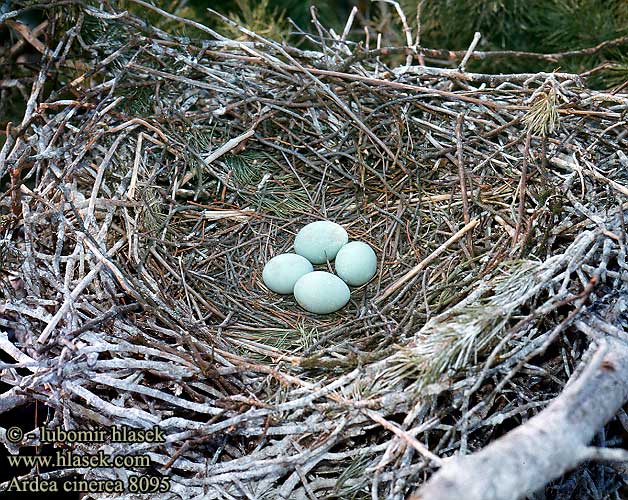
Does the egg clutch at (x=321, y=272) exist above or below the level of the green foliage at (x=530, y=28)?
below

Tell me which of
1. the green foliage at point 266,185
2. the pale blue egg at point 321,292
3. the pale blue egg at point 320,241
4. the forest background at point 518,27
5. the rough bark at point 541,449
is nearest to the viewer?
the rough bark at point 541,449

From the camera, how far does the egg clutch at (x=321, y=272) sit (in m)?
1.91

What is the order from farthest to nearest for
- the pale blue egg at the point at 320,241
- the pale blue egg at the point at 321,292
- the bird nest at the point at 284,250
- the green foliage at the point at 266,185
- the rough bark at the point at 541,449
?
the green foliage at the point at 266,185 < the pale blue egg at the point at 320,241 < the pale blue egg at the point at 321,292 < the bird nest at the point at 284,250 < the rough bark at the point at 541,449

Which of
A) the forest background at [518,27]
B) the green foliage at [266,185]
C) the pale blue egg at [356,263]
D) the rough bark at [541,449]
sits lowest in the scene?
the pale blue egg at [356,263]

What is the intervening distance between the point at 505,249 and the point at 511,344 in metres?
0.41

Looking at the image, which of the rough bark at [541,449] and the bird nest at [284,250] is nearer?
the rough bark at [541,449]

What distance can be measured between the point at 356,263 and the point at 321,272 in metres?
0.10

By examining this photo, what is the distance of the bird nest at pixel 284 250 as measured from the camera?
4.66ft

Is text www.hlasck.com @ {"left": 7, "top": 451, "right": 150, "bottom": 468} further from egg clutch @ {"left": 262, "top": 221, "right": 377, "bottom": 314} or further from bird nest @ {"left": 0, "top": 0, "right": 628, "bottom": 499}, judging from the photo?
egg clutch @ {"left": 262, "top": 221, "right": 377, "bottom": 314}

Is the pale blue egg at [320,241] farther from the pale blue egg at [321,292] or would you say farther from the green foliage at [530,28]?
the green foliage at [530,28]

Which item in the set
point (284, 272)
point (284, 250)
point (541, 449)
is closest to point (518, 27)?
point (284, 250)

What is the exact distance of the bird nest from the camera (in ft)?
4.66

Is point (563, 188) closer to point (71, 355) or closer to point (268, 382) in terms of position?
point (268, 382)

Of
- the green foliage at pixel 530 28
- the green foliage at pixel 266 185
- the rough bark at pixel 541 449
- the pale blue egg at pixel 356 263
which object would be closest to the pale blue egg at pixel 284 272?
the pale blue egg at pixel 356 263
